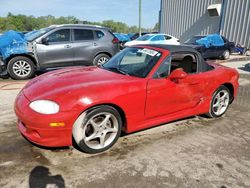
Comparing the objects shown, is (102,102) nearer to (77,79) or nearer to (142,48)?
(77,79)

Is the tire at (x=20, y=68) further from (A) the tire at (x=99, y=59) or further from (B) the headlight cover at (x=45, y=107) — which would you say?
(B) the headlight cover at (x=45, y=107)

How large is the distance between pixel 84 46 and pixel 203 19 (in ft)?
54.6

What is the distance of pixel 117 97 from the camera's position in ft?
10.6

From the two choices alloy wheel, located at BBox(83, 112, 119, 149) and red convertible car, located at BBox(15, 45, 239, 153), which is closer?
red convertible car, located at BBox(15, 45, 239, 153)

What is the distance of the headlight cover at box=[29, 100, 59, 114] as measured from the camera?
293 centimetres

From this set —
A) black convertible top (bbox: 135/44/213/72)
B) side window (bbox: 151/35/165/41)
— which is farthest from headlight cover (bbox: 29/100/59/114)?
side window (bbox: 151/35/165/41)

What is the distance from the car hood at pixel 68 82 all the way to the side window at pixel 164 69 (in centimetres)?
41

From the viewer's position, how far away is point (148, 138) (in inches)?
150

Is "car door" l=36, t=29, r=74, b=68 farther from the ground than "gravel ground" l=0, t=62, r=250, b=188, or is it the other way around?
"car door" l=36, t=29, r=74, b=68

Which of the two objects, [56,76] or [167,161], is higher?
[56,76]

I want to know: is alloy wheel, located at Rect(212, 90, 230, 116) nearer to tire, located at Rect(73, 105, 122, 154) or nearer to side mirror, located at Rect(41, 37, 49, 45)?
tire, located at Rect(73, 105, 122, 154)

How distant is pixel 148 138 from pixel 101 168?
1.09m

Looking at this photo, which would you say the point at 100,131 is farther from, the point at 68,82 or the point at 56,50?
the point at 56,50

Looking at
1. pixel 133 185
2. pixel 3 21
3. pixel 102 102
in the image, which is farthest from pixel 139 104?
pixel 3 21
